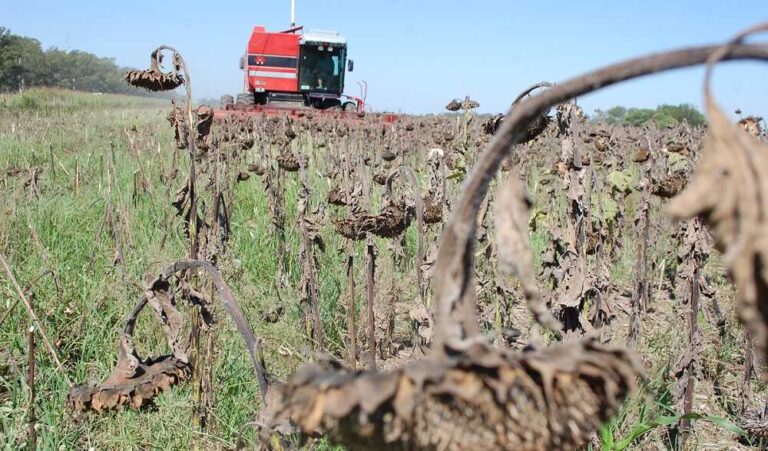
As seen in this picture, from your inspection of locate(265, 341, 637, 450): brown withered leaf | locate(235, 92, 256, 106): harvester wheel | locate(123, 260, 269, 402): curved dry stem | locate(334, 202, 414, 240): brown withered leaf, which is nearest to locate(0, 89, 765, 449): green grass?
locate(123, 260, 269, 402): curved dry stem

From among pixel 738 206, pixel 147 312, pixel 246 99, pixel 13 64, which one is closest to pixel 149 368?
pixel 738 206

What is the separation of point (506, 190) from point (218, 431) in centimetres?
180

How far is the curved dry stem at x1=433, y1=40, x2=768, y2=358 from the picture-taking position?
0.48 m

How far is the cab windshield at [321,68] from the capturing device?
17.2 m

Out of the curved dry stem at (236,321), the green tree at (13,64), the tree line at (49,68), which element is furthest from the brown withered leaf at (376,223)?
the green tree at (13,64)

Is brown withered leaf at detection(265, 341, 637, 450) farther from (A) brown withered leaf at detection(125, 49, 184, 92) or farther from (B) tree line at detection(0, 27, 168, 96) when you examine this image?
(B) tree line at detection(0, 27, 168, 96)

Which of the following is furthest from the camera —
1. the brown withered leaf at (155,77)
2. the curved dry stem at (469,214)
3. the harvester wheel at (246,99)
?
the harvester wheel at (246,99)

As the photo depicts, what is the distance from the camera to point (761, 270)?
0.37 m

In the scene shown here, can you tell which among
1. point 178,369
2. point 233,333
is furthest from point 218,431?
point 178,369

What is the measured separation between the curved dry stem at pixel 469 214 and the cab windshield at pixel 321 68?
17.0m

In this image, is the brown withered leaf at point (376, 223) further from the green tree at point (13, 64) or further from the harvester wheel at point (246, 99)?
the green tree at point (13, 64)

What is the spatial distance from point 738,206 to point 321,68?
17489mm

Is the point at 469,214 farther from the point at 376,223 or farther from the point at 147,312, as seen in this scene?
the point at 147,312

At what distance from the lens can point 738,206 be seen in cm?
39
